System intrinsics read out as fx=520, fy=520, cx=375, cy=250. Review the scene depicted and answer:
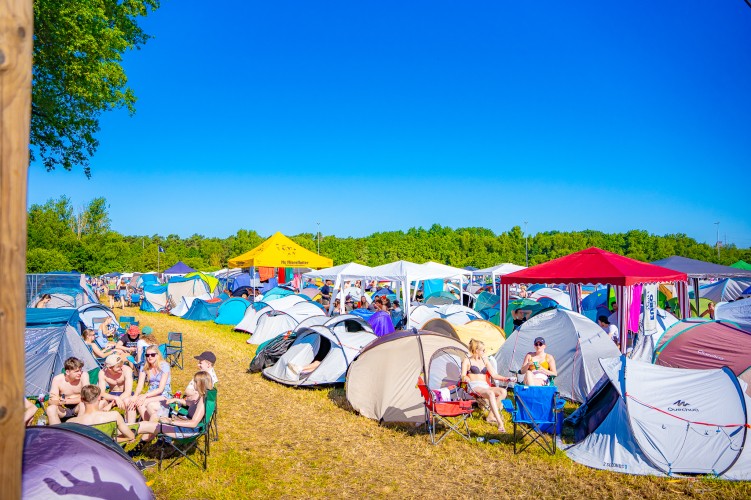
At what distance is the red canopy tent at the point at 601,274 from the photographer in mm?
10922

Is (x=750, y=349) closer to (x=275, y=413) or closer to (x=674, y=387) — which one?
(x=674, y=387)

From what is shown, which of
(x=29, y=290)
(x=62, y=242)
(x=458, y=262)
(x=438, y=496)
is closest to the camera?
(x=438, y=496)

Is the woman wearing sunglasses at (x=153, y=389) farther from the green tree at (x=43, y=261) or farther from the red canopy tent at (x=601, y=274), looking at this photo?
the green tree at (x=43, y=261)

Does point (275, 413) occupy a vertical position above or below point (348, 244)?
below

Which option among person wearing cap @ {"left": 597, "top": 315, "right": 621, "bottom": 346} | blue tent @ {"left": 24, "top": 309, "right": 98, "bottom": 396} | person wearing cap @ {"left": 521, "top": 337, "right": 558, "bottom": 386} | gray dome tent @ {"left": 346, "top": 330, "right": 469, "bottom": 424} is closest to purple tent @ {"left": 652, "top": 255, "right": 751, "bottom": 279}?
person wearing cap @ {"left": 597, "top": 315, "right": 621, "bottom": 346}

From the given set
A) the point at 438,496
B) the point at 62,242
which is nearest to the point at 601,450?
the point at 438,496

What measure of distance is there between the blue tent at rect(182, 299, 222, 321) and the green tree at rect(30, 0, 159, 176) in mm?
9932

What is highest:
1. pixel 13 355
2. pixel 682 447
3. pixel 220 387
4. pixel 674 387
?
pixel 13 355

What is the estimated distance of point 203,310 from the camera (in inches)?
843

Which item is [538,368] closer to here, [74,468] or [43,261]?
[74,468]

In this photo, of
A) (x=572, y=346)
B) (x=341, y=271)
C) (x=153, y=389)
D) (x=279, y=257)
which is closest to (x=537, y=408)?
(x=572, y=346)

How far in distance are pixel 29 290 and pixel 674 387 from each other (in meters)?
16.9

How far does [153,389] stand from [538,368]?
5.78 m

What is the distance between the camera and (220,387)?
10109mm
